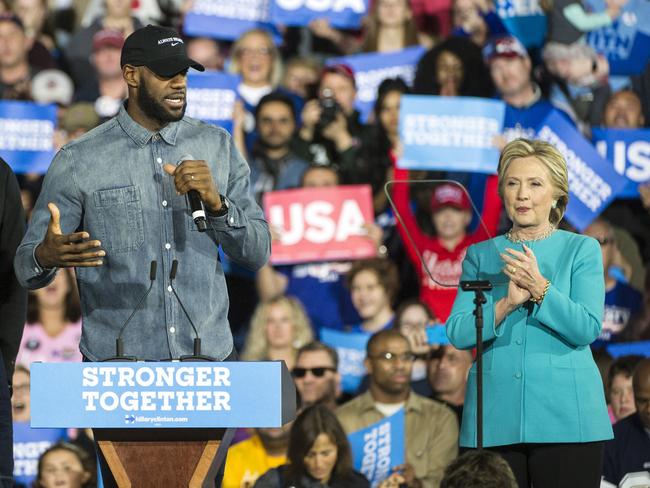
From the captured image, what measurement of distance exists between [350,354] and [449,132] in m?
1.28

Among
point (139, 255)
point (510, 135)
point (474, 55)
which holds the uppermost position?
point (474, 55)

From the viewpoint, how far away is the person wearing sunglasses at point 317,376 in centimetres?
648

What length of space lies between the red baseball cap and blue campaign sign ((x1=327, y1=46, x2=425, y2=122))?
786mm

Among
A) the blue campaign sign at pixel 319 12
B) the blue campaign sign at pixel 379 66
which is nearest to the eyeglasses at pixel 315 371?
the blue campaign sign at pixel 379 66

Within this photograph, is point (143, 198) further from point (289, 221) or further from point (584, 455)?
point (289, 221)

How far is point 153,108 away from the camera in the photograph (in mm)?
3529

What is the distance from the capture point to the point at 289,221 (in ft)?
22.9

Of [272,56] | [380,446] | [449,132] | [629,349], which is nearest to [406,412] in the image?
[380,446]

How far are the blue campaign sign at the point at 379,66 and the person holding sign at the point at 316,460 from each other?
7.43 feet

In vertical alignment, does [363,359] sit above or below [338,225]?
below

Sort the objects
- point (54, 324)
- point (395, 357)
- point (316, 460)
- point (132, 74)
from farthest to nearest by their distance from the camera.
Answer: point (54, 324), point (395, 357), point (316, 460), point (132, 74)

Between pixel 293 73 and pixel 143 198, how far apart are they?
427 centimetres

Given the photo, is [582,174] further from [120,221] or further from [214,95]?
[120,221]

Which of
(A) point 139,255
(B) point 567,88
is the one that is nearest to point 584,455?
(A) point 139,255
